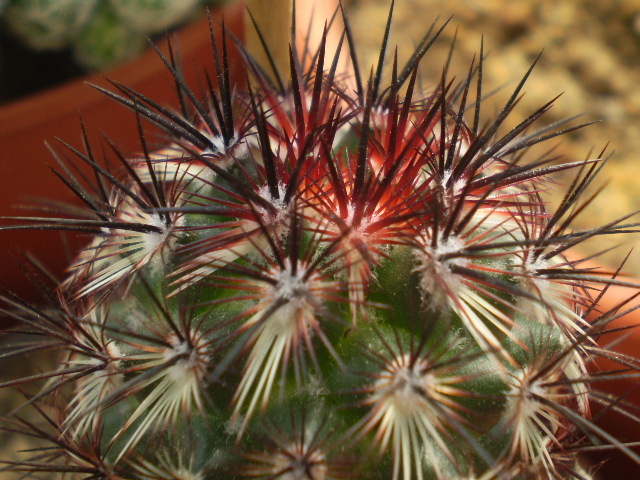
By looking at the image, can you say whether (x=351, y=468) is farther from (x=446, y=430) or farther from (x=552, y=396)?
(x=552, y=396)

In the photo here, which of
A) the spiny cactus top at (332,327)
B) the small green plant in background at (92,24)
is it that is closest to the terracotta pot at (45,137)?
the small green plant in background at (92,24)

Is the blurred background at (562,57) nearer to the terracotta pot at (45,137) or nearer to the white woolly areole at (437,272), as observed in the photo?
the terracotta pot at (45,137)

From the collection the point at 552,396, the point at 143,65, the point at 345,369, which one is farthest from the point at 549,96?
the point at 345,369

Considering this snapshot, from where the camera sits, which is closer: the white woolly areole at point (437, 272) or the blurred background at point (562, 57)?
the white woolly areole at point (437, 272)

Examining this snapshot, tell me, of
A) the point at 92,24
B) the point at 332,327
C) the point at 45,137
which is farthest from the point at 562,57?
the point at 332,327

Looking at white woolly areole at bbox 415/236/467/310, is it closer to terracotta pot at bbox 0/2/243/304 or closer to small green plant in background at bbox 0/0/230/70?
terracotta pot at bbox 0/2/243/304
